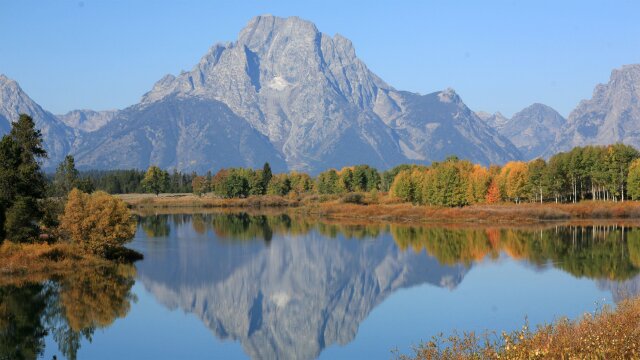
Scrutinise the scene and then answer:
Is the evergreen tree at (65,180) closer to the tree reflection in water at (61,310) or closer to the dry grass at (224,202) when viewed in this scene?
the tree reflection in water at (61,310)

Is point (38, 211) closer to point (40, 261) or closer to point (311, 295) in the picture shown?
point (40, 261)

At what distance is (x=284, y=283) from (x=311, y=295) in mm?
5651

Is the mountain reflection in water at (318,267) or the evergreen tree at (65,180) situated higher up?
the evergreen tree at (65,180)

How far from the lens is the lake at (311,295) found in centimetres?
3878

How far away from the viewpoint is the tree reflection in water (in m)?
36.9

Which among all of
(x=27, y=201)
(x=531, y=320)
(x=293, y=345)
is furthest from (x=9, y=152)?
(x=531, y=320)

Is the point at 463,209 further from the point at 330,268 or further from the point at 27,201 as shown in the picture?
the point at 27,201

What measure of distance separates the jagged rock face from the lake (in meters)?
0.14

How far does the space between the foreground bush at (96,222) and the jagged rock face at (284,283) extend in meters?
3.77

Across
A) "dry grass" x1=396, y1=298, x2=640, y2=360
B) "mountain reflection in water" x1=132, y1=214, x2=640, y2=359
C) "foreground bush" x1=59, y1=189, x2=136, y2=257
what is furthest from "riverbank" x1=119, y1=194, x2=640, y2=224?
"dry grass" x1=396, y1=298, x2=640, y2=360

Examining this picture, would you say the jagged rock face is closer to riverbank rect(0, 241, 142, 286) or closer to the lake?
the lake

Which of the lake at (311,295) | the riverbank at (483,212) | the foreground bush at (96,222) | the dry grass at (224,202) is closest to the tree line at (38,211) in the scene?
the foreground bush at (96,222)

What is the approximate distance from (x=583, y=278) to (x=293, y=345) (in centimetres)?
2866

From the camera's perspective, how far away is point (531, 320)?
41.2m
